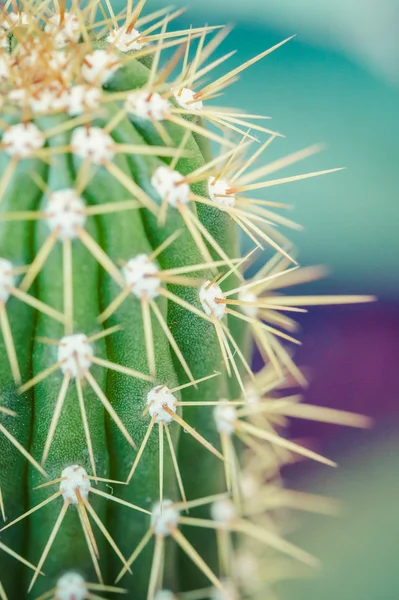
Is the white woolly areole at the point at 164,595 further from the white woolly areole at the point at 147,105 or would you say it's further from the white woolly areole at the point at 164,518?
the white woolly areole at the point at 147,105

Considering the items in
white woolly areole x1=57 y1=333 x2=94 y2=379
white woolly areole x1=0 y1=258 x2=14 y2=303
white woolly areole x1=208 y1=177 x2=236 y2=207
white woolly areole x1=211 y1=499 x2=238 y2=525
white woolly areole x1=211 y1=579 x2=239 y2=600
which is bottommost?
white woolly areole x1=211 y1=579 x2=239 y2=600

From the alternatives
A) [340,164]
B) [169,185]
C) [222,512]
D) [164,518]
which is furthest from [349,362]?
[169,185]

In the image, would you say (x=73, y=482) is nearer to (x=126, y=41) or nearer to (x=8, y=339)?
(x=8, y=339)

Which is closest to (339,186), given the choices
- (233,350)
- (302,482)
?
(302,482)

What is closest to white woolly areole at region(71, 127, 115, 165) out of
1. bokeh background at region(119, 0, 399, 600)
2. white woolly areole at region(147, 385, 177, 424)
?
white woolly areole at region(147, 385, 177, 424)

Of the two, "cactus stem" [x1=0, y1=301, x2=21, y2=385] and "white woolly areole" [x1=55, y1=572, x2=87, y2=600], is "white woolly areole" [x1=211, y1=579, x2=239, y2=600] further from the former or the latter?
"cactus stem" [x1=0, y1=301, x2=21, y2=385]

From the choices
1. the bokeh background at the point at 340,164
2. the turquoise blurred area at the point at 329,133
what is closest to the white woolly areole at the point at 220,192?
the bokeh background at the point at 340,164
